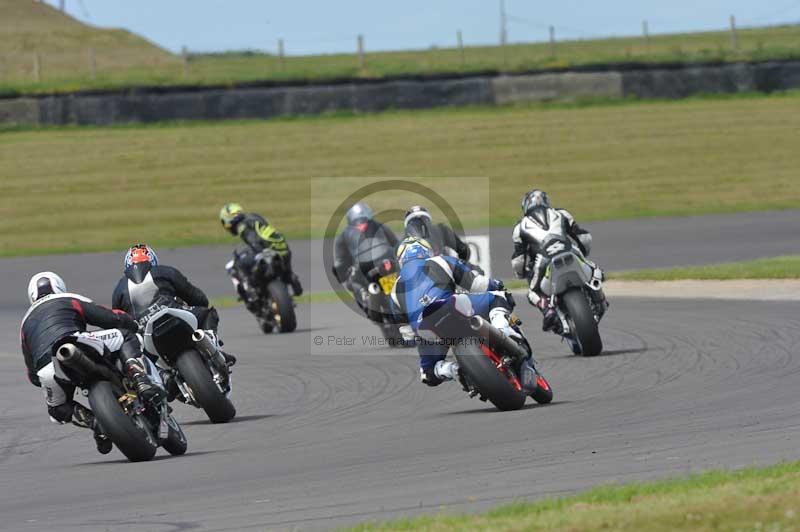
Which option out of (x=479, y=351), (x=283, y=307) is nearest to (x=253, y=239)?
(x=283, y=307)

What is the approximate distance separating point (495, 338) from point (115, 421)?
110 inches

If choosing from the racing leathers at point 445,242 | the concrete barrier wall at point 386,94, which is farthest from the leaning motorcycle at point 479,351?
the concrete barrier wall at point 386,94

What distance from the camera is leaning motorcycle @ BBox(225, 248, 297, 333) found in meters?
19.4

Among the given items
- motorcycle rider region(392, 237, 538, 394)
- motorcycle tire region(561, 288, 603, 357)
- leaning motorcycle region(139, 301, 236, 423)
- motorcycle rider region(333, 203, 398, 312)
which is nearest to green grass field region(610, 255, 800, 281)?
motorcycle rider region(333, 203, 398, 312)

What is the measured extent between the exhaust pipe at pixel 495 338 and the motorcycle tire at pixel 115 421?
→ 2.48m

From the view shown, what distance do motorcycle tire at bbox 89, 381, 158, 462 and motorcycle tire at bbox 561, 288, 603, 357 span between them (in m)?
5.28

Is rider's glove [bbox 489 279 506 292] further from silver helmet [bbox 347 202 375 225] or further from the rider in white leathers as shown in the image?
silver helmet [bbox 347 202 375 225]

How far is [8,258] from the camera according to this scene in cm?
3153

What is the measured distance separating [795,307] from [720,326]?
1583mm

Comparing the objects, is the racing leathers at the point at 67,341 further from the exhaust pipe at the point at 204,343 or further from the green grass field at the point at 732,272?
the green grass field at the point at 732,272

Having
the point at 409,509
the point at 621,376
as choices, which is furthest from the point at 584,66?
the point at 409,509

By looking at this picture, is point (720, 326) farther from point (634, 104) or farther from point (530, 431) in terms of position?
point (634, 104)

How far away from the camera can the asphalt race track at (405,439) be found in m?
8.27

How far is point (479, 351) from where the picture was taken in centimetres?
1092
